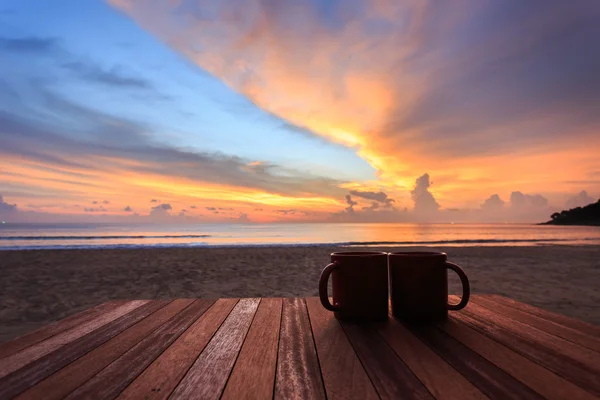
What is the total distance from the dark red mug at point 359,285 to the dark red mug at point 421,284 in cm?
5

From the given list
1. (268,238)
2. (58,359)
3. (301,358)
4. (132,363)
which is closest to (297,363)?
(301,358)

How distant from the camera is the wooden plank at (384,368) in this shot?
27.8 inches

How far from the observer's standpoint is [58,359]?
0.94 m

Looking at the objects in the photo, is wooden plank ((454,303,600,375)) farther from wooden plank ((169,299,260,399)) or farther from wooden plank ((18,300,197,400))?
wooden plank ((18,300,197,400))

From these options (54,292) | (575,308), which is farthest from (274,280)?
(575,308)

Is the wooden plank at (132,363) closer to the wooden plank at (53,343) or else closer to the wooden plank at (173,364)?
the wooden plank at (173,364)

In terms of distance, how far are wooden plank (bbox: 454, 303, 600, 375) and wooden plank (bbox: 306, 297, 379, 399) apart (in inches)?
20.8

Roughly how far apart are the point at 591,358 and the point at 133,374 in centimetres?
109

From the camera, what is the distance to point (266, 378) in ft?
2.60

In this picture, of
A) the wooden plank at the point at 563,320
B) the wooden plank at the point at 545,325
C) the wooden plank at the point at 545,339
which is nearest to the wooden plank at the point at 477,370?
the wooden plank at the point at 545,339

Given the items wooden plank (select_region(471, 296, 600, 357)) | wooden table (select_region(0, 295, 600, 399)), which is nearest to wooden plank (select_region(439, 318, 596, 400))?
wooden table (select_region(0, 295, 600, 399))

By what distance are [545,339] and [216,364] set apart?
3.04ft

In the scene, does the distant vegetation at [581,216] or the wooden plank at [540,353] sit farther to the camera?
the distant vegetation at [581,216]

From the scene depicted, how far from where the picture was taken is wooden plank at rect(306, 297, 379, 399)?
71 cm
